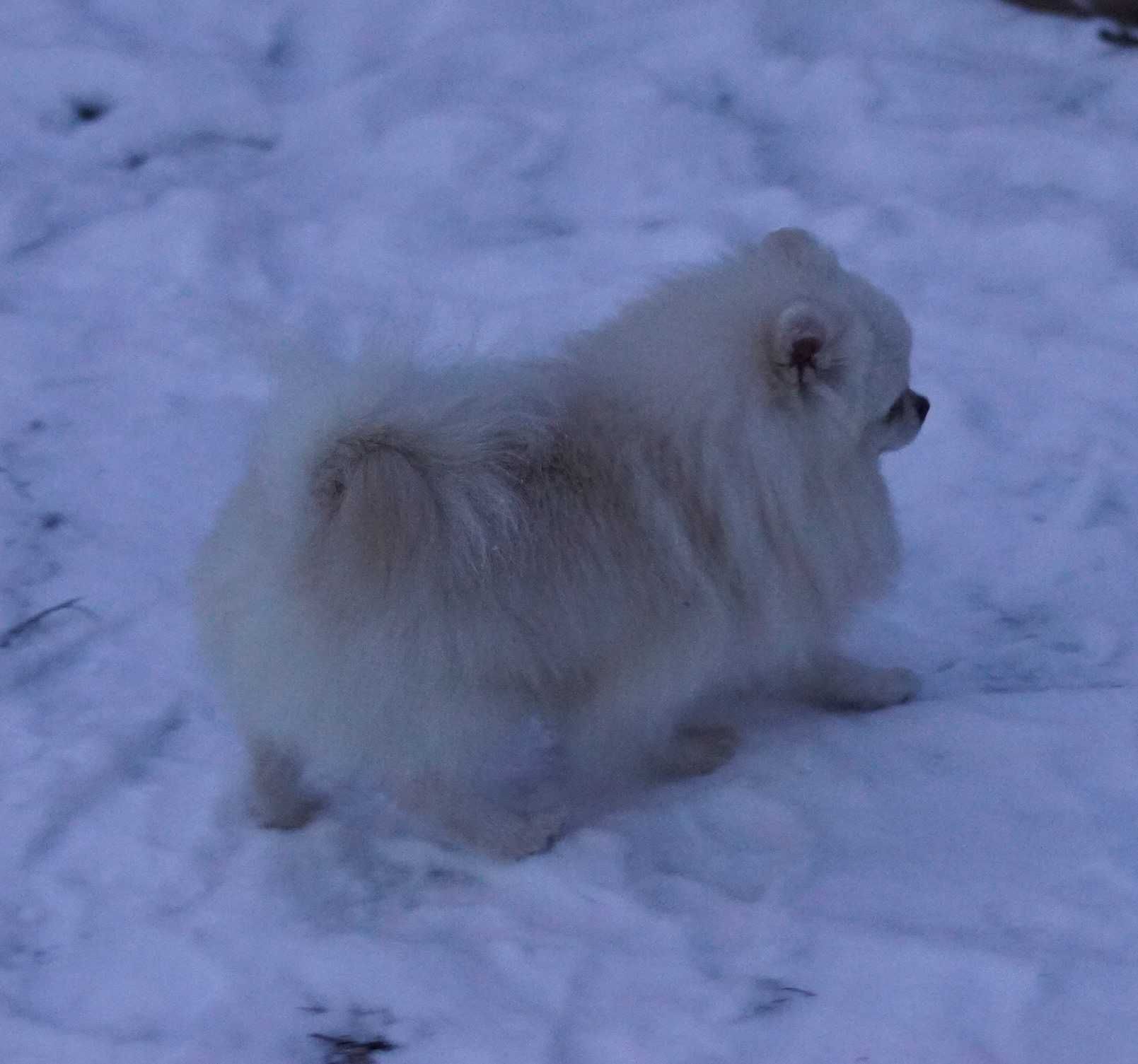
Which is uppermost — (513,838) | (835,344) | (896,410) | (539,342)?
(835,344)

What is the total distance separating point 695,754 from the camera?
2420 mm

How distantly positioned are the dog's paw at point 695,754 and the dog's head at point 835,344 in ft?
2.04

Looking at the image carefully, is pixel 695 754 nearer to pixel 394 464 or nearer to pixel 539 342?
pixel 394 464

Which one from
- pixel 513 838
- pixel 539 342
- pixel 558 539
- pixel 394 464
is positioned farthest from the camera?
pixel 539 342

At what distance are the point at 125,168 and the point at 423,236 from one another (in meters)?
0.99

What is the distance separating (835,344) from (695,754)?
80 centimetres

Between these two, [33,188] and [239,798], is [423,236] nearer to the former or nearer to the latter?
[33,188]

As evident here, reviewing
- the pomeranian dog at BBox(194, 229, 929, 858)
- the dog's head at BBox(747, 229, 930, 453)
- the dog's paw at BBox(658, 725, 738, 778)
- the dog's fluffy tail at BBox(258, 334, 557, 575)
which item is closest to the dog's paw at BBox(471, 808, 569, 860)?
the pomeranian dog at BBox(194, 229, 929, 858)

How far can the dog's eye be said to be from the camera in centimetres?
226

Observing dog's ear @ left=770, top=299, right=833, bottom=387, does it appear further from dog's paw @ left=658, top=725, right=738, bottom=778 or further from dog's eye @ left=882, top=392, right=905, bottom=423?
dog's paw @ left=658, top=725, right=738, bottom=778

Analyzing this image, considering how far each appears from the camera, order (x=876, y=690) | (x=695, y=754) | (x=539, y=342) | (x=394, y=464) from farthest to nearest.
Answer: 1. (x=539, y=342)
2. (x=876, y=690)
3. (x=695, y=754)
4. (x=394, y=464)

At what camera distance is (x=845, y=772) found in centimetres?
237

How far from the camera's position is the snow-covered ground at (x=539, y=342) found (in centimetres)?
195

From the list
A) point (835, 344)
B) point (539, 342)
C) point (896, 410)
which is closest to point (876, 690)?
point (896, 410)
